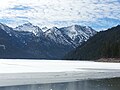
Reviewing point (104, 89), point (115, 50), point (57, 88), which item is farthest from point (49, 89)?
point (115, 50)

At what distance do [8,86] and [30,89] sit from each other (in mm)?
1947

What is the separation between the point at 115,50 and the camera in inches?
4887

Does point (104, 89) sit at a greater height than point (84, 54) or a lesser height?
greater

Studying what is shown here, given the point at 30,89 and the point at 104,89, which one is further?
the point at 104,89

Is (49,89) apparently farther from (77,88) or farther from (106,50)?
(106,50)

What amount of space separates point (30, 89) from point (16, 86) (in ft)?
5.55

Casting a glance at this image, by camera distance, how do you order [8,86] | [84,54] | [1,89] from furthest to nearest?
[84,54] < [8,86] < [1,89]

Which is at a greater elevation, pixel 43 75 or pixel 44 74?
pixel 43 75

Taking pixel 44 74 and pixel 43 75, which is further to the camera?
pixel 44 74

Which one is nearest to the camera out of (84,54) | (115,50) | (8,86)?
(8,86)

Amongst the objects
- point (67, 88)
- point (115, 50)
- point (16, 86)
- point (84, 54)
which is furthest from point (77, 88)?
point (84, 54)

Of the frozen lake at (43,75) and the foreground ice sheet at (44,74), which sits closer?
the frozen lake at (43,75)

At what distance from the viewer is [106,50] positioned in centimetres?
12988

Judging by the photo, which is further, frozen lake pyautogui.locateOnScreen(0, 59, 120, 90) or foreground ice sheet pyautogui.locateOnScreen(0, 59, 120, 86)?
foreground ice sheet pyautogui.locateOnScreen(0, 59, 120, 86)
